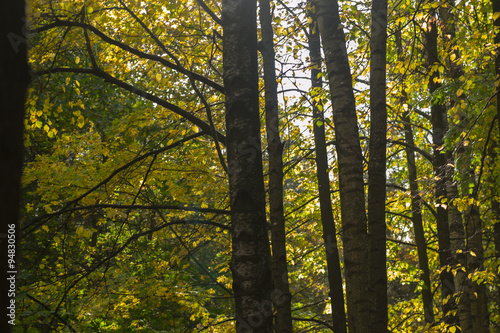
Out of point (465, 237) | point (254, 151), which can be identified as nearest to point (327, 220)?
point (465, 237)

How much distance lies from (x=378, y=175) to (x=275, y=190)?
5.23 ft

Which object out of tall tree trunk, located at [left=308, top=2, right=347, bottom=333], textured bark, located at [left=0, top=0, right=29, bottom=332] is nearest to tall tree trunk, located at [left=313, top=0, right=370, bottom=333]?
tall tree trunk, located at [left=308, top=2, right=347, bottom=333]

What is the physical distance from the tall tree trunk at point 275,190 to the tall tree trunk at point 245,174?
7.31 ft

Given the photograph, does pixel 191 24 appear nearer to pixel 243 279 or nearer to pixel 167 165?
pixel 167 165

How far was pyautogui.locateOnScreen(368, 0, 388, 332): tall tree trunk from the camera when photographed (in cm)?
355

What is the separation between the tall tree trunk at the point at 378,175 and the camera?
3551 millimetres

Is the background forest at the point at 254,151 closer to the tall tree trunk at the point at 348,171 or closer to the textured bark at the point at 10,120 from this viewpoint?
the tall tree trunk at the point at 348,171

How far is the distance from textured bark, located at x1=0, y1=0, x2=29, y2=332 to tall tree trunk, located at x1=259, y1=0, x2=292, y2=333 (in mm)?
3636

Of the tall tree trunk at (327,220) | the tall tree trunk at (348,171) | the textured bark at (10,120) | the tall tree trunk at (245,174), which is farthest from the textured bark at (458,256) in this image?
the textured bark at (10,120)

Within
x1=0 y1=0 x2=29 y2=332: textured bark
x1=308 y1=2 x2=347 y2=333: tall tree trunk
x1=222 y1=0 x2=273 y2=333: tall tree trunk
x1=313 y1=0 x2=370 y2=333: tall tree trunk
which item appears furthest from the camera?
x1=308 y1=2 x2=347 y2=333: tall tree trunk

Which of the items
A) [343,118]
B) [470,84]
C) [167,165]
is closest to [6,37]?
[343,118]

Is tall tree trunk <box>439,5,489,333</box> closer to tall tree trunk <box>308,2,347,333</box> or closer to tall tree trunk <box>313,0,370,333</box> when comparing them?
tall tree trunk <box>308,2,347,333</box>

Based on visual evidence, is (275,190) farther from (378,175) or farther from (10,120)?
(10,120)

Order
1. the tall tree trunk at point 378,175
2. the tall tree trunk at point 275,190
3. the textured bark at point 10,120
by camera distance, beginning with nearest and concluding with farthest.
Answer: the textured bark at point 10,120 < the tall tree trunk at point 378,175 < the tall tree trunk at point 275,190
